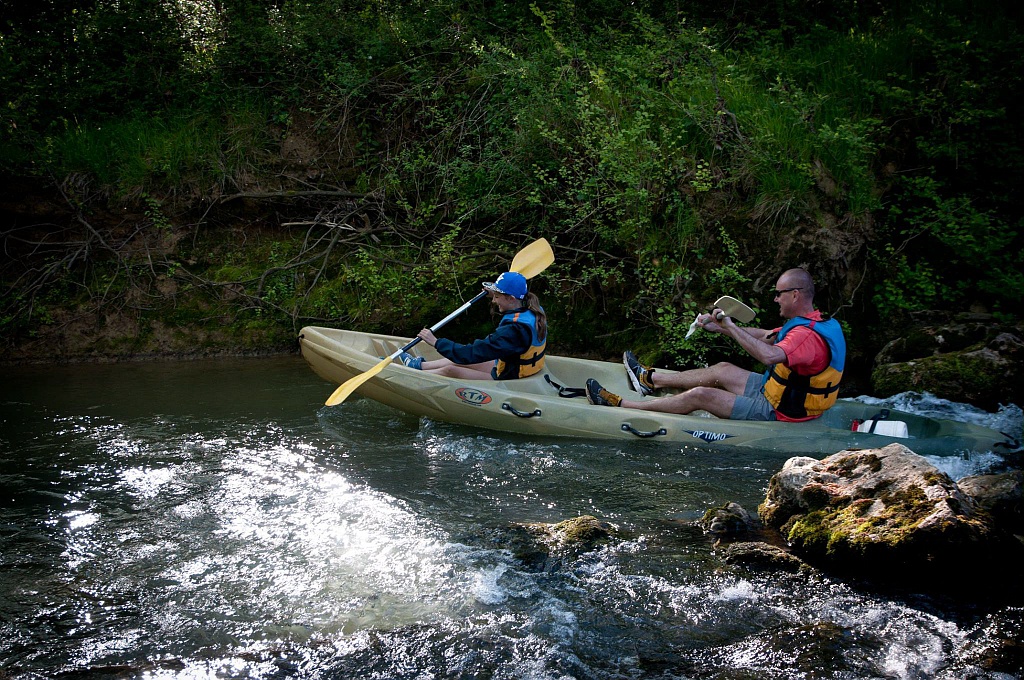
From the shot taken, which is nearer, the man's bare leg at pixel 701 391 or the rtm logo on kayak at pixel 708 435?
the rtm logo on kayak at pixel 708 435

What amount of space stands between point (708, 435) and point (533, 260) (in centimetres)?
220

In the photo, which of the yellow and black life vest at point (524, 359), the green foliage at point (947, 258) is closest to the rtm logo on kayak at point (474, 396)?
the yellow and black life vest at point (524, 359)

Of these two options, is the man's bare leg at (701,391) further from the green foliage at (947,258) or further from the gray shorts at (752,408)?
the green foliage at (947,258)

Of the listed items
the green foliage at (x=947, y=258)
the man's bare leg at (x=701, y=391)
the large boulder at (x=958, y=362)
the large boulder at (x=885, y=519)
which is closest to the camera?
the large boulder at (x=885, y=519)

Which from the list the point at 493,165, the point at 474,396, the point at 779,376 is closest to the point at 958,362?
the point at 779,376

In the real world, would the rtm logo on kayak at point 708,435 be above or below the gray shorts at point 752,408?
below

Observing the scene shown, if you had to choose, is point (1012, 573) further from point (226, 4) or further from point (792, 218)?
point (226, 4)

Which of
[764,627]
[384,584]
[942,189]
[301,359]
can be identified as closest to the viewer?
[764,627]

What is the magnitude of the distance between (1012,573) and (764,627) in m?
1.06

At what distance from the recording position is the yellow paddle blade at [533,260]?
621 centimetres

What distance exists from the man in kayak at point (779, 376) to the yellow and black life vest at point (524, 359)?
1.49 ft

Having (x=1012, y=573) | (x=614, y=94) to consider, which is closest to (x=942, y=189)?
(x=614, y=94)

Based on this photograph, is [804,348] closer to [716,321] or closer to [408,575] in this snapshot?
[716,321]

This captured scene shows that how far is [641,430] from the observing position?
193 inches
